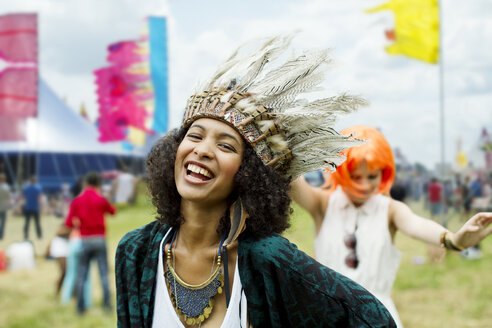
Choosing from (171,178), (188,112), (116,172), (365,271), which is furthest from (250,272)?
(116,172)

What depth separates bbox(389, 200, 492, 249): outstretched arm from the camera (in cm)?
248

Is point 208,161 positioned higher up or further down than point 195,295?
higher up

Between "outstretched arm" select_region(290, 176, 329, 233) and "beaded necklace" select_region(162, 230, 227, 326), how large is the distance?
1224mm

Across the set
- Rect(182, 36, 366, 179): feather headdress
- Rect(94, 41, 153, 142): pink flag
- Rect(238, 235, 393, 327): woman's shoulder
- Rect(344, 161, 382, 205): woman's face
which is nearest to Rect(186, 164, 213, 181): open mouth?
Rect(182, 36, 366, 179): feather headdress

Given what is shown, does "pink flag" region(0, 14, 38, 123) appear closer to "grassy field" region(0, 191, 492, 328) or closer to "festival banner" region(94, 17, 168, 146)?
"festival banner" region(94, 17, 168, 146)

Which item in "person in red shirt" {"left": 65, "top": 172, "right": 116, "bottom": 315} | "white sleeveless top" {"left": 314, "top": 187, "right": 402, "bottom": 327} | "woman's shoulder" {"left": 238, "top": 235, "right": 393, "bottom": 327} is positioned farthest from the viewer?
"person in red shirt" {"left": 65, "top": 172, "right": 116, "bottom": 315}

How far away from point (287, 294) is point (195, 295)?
33cm

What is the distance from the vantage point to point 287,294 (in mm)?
1679

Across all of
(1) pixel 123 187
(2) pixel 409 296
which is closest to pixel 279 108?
(2) pixel 409 296

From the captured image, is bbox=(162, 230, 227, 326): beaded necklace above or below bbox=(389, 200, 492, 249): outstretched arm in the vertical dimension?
below

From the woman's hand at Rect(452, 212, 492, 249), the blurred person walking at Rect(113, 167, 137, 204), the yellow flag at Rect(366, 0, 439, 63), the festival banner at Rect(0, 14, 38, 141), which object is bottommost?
the blurred person walking at Rect(113, 167, 137, 204)

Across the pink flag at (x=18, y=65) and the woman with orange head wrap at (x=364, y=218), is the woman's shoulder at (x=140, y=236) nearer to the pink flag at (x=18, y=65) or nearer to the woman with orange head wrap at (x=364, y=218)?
the woman with orange head wrap at (x=364, y=218)

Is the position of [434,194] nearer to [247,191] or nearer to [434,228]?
[434,228]

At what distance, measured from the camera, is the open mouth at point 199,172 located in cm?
178
